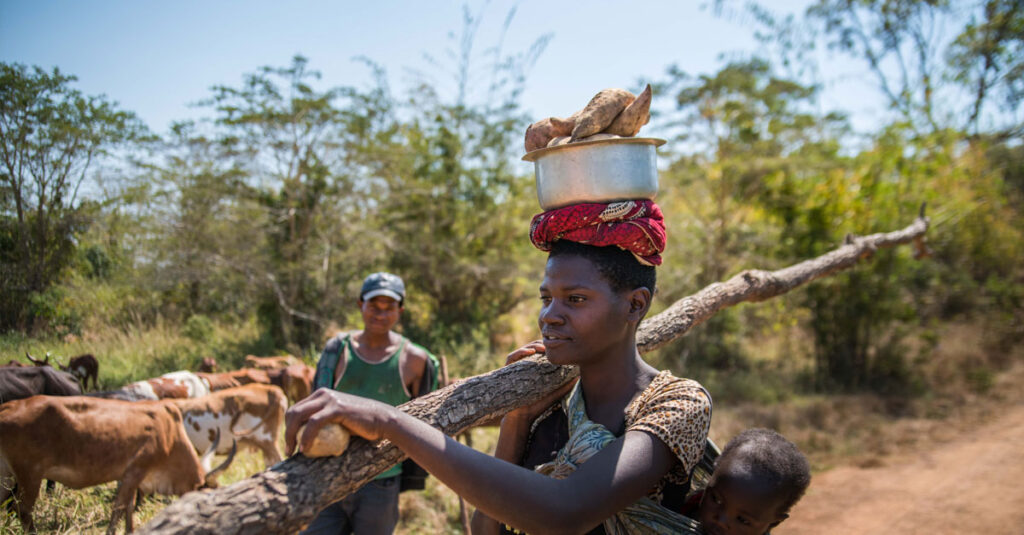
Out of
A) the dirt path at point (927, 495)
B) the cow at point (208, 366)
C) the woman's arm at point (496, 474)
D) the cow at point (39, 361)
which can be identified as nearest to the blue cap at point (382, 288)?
the cow at point (39, 361)

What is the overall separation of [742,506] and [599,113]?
1.23m

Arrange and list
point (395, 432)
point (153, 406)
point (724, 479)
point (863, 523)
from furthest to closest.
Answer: point (863, 523) → point (153, 406) → point (724, 479) → point (395, 432)

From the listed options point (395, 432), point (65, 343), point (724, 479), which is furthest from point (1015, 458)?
point (65, 343)

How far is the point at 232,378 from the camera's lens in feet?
17.0

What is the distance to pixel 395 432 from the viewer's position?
136 centimetres

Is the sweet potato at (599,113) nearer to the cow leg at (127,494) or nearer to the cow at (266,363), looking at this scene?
the cow leg at (127,494)

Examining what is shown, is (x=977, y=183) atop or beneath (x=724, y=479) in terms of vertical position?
atop

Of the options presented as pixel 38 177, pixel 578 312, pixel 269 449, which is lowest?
pixel 269 449

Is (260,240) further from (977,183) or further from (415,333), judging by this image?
(977,183)

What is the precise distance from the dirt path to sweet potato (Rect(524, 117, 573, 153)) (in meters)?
5.32

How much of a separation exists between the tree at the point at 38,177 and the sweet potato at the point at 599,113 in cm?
385

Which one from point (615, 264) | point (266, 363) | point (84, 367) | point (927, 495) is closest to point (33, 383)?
point (84, 367)

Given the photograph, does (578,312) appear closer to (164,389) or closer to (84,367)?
(164,389)

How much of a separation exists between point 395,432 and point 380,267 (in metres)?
8.80
